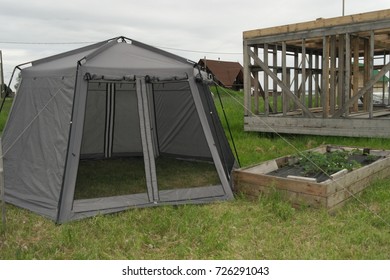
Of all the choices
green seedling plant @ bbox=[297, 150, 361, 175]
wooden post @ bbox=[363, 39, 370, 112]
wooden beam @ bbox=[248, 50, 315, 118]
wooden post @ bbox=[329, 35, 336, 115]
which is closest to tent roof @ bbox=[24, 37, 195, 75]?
green seedling plant @ bbox=[297, 150, 361, 175]

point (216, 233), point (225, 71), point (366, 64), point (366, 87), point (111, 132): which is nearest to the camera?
point (216, 233)

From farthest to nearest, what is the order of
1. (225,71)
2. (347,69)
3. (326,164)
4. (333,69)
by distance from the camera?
(225,71) < (333,69) < (347,69) < (326,164)

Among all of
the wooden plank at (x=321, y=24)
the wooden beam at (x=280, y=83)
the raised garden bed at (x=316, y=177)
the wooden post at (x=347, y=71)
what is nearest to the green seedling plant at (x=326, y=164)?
the raised garden bed at (x=316, y=177)

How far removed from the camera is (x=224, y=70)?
1390 inches

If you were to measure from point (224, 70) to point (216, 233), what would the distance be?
32284mm

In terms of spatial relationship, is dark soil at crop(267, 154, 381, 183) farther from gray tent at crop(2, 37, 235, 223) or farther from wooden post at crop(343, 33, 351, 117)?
wooden post at crop(343, 33, 351, 117)

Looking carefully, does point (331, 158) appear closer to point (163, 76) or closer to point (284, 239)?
point (284, 239)

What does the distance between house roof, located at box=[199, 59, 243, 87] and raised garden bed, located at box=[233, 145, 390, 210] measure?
92.1 ft

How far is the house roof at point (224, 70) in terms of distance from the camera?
3419 centimetres

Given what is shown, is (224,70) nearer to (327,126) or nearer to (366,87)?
(327,126)

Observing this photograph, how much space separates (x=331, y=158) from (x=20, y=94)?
4.74 metres

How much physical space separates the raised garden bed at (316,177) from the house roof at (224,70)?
2809cm

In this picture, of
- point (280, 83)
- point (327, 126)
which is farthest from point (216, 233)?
point (280, 83)

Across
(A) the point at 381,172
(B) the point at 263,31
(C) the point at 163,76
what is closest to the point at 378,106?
(B) the point at 263,31
